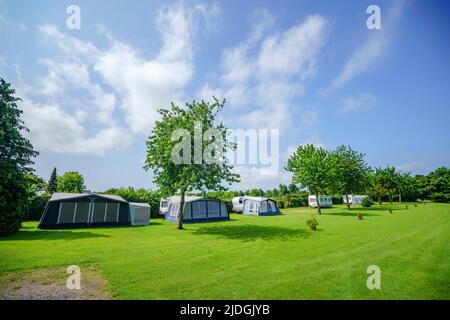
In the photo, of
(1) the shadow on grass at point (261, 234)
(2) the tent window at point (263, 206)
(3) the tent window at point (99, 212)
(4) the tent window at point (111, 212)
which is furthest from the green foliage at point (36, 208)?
(2) the tent window at point (263, 206)

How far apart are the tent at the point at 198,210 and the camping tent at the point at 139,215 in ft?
12.7

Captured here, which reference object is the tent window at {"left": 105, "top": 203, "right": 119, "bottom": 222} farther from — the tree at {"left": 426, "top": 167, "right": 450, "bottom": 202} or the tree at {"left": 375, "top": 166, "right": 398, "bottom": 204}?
the tree at {"left": 426, "top": 167, "right": 450, "bottom": 202}

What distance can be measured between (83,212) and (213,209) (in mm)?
13990

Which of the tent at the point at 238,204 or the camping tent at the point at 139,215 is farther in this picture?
the tent at the point at 238,204

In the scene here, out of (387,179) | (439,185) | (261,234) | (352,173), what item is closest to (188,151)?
(261,234)

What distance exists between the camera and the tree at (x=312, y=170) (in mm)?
33656

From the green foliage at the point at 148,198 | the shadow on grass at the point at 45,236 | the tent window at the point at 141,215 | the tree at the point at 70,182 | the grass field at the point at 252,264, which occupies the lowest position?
the shadow on grass at the point at 45,236

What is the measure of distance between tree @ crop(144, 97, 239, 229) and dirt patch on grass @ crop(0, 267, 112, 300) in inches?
412

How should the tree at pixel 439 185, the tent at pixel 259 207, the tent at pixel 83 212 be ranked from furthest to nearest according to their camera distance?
the tree at pixel 439 185 < the tent at pixel 259 207 < the tent at pixel 83 212

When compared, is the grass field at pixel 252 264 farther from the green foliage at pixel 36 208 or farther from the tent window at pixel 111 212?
the green foliage at pixel 36 208

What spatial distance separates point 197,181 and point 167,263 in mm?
9612

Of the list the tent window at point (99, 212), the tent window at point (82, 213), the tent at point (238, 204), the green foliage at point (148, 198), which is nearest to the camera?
the tent window at point (82, 213)
